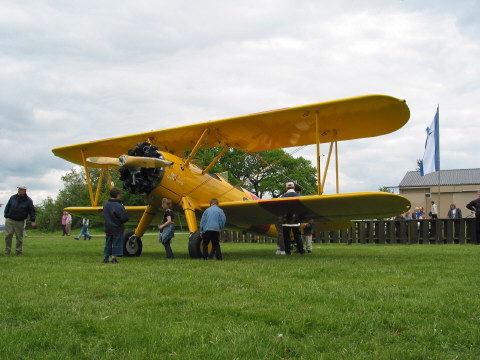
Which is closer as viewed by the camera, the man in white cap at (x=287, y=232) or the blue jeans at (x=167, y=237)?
the blue jeans at (x=167, y=237)

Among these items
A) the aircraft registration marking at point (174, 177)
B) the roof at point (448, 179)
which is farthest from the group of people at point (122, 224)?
the roof at point (448, 179)

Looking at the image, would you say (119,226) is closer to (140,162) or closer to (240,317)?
(140,162)

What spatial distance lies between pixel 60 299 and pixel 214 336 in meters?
2.11

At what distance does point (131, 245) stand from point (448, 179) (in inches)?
2496

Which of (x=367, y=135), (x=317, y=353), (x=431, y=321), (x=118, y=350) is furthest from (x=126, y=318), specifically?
(x=367, y=135)

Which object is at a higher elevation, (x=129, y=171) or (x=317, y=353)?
(x=129, y=171)

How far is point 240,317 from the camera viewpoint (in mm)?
3791

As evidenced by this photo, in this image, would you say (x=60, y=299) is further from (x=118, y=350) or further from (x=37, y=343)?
(x=118, y=350)

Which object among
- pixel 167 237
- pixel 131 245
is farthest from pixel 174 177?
pixel 131 245

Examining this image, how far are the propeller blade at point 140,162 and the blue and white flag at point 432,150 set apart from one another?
17.6m

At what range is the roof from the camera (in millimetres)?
62688

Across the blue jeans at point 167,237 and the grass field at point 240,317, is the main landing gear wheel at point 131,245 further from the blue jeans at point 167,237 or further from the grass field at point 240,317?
the grass field at point 240,317

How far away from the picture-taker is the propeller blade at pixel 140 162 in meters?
9.39

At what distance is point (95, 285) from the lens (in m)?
5.35
